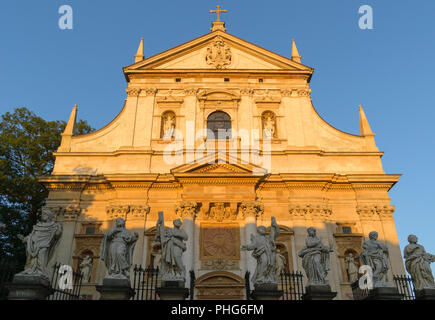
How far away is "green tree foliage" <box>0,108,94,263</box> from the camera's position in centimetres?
2002

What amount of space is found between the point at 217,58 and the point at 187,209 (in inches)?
354

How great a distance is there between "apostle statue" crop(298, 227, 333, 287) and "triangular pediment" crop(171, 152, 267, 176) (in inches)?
291

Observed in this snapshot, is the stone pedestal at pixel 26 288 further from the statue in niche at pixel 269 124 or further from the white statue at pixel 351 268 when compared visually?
the statue in niche at pixel 269 124

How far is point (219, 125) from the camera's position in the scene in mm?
19375

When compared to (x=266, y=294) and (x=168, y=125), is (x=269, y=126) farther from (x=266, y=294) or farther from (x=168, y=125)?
(x=266, y=294)

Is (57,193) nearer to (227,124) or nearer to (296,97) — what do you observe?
(227,124)

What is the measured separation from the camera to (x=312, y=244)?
9469 millimetres

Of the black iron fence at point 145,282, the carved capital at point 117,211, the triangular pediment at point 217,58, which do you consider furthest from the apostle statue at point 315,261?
the triangular pediment at point 217,58

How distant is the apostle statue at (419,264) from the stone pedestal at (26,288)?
897cm

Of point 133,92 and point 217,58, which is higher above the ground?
point 217,58

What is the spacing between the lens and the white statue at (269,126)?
19.1 m

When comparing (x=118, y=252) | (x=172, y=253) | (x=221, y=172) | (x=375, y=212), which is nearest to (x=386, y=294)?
(x=172, y=253)

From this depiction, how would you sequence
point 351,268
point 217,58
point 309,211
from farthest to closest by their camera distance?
point 217,58 → point 309,211 → point 351,268

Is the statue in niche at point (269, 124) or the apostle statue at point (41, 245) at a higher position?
the statue in niche at point (269, 124)
